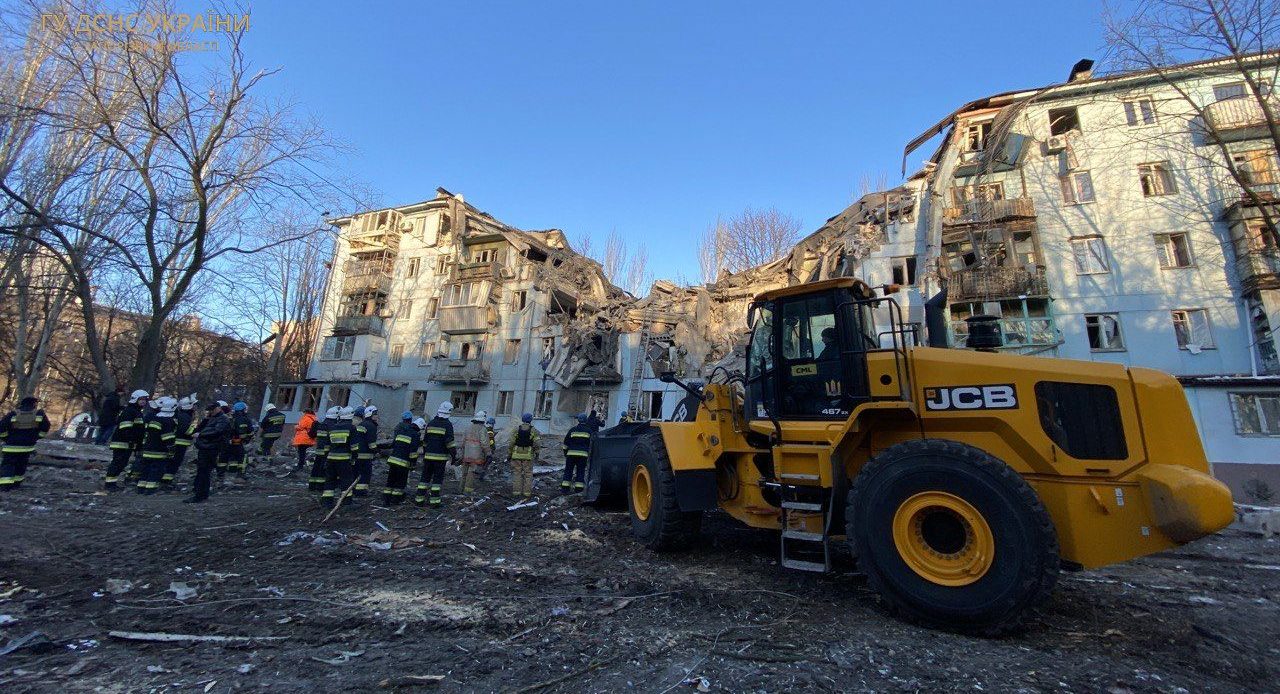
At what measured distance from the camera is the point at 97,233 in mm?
11273

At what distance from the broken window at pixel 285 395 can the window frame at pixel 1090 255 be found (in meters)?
41.2

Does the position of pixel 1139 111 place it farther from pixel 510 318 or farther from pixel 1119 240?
pixel 510 318

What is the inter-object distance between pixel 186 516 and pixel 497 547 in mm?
5050

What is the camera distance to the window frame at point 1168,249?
1994 cm

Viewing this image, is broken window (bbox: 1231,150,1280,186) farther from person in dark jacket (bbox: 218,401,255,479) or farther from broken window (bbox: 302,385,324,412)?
broken window (bbox: 302,385,324,412)

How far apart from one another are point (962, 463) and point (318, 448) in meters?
11.6

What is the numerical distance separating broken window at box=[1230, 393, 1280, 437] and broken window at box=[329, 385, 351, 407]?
3872 centimetres

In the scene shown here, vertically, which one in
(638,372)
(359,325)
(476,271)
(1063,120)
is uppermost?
(1063,120)

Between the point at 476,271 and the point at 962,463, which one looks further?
the point at 476,271

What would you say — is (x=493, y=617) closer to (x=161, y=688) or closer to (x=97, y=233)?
(x=161, y=688)

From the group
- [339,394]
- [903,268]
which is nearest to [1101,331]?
[903,268]

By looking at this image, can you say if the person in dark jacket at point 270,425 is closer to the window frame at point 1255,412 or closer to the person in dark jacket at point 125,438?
the person in dark jacket at point 125,438

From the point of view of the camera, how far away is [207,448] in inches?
364

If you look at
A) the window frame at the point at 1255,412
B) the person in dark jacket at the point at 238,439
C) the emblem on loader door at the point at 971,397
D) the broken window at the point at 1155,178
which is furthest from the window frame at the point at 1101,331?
the person in dark jacket at the point at 238,439
